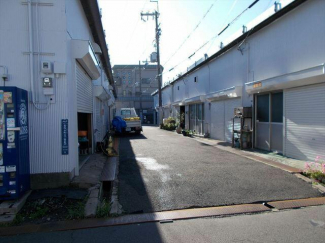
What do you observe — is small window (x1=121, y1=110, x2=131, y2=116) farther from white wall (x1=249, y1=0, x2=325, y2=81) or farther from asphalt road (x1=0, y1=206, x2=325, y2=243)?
asphalt road (x1=0, y1=206, x2=325, y2=243)

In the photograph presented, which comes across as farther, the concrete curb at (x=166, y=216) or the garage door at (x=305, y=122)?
the garage door at (x=305, y=122)

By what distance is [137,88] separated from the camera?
4747 cm

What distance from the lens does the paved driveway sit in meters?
4.80

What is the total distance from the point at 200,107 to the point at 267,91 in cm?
839

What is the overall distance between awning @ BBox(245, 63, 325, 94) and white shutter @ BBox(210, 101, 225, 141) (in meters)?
3.88

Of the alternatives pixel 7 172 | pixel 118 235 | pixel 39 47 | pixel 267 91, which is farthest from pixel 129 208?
pixel 267 91

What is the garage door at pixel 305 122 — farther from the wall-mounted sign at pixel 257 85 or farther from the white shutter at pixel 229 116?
the white shutter at pixel 229 116

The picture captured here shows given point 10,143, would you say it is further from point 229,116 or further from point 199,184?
point 229,116

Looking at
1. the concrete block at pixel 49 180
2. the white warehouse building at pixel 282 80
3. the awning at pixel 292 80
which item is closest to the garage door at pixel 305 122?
the white warehouse building at pixel 282 80

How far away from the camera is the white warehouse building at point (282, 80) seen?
7.16 meters

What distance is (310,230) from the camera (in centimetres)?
361

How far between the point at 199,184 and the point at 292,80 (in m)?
4.73

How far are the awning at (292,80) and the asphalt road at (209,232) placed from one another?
435cm

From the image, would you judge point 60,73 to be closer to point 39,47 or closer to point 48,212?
point 39,47
